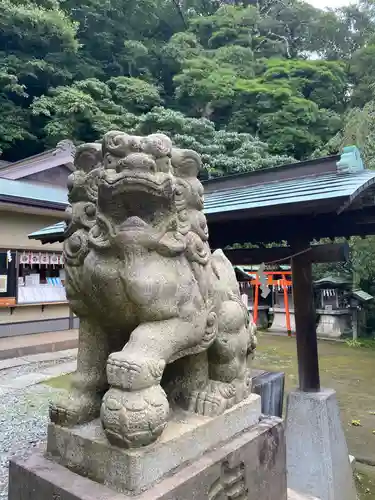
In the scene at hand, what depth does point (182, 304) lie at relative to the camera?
1575 mm

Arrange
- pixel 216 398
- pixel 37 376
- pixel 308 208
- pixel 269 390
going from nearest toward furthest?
1. pixel 216 398
2. pixel 308 208
3. pixel 269 390
4. pixel 37 376

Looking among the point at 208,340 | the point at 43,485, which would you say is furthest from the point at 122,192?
the point at 43,485

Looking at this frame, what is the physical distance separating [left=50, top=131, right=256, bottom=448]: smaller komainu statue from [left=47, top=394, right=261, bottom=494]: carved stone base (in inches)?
1.8

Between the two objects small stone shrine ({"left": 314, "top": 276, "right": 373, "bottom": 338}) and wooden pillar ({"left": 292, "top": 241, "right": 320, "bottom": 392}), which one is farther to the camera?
small stone shrine ({"left": 314, "top": 276, "right": 373, "bottom": 338})

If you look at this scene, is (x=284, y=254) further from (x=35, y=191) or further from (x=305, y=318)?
(x=35, y=191)

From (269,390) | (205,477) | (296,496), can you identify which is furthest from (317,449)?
(205,477)

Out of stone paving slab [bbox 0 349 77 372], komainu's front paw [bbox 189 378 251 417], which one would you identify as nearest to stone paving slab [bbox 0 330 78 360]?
stone paving slab [bbox 0 349 77 372]

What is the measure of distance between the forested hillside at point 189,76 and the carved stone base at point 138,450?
11.6m

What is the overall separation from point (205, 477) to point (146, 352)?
54cm

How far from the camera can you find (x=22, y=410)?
4660mm

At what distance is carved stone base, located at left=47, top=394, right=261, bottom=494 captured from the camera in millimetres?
1339

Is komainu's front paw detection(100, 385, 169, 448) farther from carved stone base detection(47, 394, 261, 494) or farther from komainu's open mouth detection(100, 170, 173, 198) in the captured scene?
komainu's open mouth detection(100, 170, 173, 198)

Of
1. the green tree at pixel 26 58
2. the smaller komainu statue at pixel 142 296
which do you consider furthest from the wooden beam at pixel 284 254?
the green tree at pixel 26 58

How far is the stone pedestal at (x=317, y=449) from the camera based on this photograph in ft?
10.8
